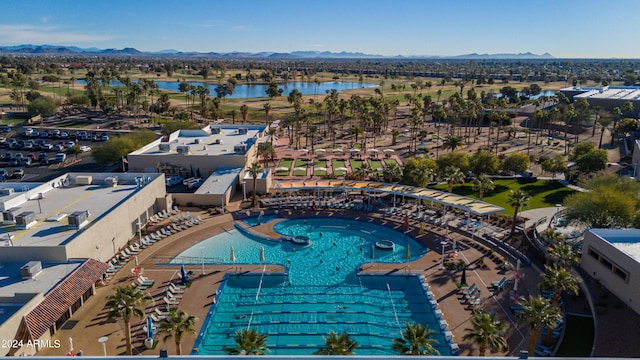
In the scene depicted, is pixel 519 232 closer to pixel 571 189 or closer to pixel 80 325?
pixel 571 189

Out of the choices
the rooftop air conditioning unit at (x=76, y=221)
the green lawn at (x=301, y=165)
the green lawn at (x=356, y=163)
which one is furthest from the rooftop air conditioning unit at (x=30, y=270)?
the green lawn at (x=356, y=163)

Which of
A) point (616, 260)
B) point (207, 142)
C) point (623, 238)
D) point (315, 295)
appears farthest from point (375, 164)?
point (616, 260)

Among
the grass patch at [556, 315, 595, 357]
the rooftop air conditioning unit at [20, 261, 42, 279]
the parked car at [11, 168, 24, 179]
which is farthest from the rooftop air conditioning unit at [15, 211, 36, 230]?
the grass patch at [556, 315, 595, 357]

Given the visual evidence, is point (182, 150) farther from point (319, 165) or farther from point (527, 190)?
point (527, 190)

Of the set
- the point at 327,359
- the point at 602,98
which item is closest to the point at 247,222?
the point at 327,359

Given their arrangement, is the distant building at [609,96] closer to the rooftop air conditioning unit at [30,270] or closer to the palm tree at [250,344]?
the palm tree at [250,344]
